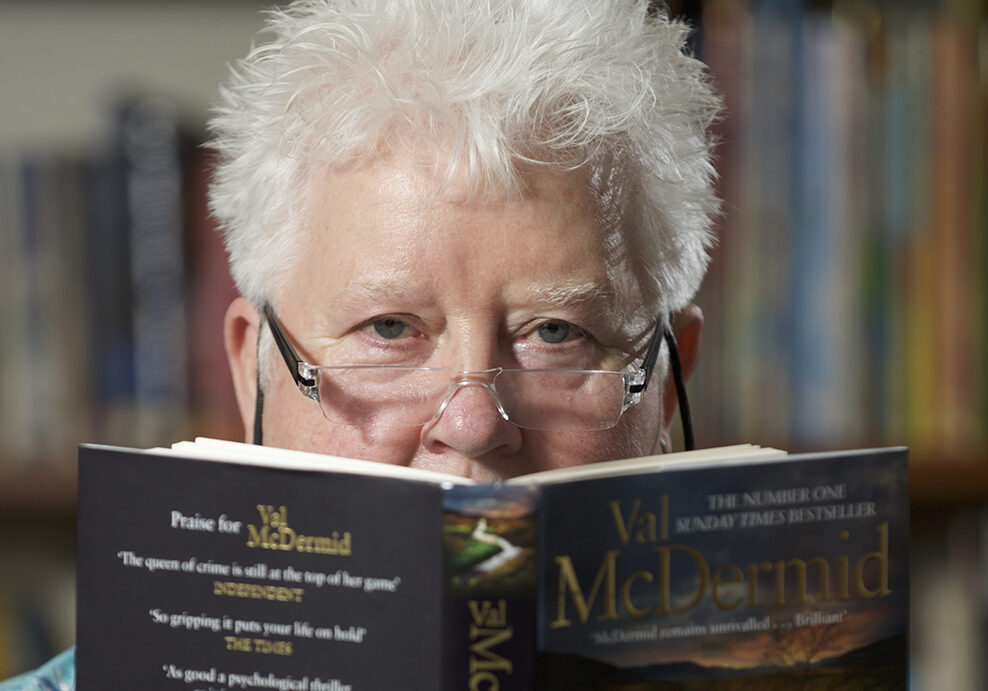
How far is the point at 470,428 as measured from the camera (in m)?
0.93

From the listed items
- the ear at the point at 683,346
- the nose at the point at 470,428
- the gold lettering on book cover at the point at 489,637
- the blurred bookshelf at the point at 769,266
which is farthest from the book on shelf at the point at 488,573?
the blurred bookshelf at the point at 769,266

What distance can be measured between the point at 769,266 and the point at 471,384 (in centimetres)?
78

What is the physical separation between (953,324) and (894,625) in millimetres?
979

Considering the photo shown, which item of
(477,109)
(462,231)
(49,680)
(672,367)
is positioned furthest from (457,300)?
(49,680)

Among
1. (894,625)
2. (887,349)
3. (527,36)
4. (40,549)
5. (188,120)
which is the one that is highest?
(188,120)

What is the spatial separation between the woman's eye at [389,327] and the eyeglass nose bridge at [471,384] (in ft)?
0.26

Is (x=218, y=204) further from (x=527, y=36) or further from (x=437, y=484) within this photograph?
(x=437, y=484)

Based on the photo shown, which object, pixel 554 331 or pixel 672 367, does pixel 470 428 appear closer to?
pixel 554 331

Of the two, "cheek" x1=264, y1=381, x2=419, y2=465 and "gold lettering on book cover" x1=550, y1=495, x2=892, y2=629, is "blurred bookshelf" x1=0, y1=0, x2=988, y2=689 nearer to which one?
"cheek" x1=264, y1=381, x2=419, y2=465

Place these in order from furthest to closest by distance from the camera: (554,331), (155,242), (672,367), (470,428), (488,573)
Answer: (155,242) < (672,367) < (554,331) < (470,428) < (488,573)

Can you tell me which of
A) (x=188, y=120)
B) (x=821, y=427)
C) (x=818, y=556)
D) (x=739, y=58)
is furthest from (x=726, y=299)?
(x=818, y=556)

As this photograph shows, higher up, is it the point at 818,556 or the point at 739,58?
the point at 739,58

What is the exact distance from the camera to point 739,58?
62.1 inches

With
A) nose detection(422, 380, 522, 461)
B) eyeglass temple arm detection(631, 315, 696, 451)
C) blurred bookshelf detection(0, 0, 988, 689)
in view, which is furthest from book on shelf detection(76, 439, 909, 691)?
blurred bookshelf detection(0, 0, 988, 689)
